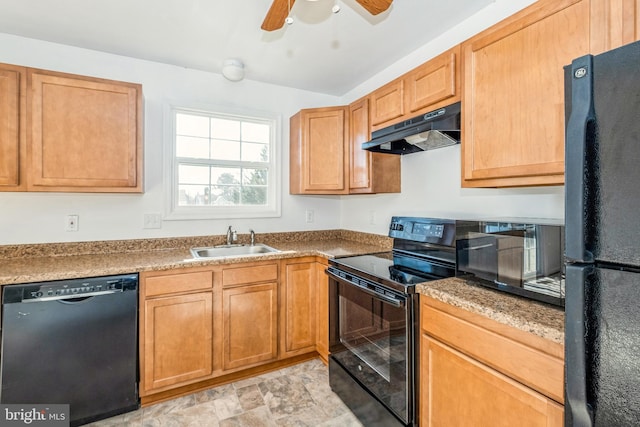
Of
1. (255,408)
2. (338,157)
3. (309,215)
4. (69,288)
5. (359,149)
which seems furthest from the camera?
(309,215)

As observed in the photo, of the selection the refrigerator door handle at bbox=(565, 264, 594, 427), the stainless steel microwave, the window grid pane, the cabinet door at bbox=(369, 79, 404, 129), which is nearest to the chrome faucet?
the window grid pane

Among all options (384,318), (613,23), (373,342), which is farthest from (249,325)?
(613,23)

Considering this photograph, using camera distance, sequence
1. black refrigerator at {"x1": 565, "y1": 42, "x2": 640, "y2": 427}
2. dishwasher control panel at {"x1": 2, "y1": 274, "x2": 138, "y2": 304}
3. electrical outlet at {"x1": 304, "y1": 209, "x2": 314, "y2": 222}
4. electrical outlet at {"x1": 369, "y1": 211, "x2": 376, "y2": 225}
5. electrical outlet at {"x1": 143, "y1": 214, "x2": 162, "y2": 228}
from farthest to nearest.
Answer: electrical outlet at {"x1": 304, "y1": 209, "x2": 314, "y2": 222}
electrical outlet at {"x1": 369, "y1": 211, "x2": 376, "y2": 225}
electrical outlet at {"x1": 143, "y1": 214, "x2": 162, "y2": 228}
dishwasher control panel at {"x1": 2, "y1": 274, "x2": 138, "y2": 304}
black refrigerator at {"x1": 565, "y1": 42, "x2": 640, "y2": 427}

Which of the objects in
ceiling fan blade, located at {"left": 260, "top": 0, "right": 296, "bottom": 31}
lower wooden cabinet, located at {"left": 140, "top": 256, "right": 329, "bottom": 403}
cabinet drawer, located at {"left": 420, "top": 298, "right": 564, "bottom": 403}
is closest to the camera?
cabinet drawer, located at {"left": 420, "top": 298, "right": 564, "bottom": 403}

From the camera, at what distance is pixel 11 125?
1811mm

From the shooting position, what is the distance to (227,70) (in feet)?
8.21

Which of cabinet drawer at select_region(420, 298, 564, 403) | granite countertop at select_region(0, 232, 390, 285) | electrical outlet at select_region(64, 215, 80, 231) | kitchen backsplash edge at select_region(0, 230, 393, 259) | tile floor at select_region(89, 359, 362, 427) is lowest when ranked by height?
tile floor at select_region(89, 359, 362, 427)

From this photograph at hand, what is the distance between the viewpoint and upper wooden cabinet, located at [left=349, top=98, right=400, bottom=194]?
242 cm

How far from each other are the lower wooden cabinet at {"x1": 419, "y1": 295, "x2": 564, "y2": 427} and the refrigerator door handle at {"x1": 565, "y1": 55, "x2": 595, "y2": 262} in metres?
0.42

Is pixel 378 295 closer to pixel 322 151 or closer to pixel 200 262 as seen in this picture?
pixel 200 262

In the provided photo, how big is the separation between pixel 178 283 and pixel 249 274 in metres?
0.46

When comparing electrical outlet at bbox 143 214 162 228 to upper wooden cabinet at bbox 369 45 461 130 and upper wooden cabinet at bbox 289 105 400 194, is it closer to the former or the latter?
upper wooden cabinet at bbox 289 105 400 194

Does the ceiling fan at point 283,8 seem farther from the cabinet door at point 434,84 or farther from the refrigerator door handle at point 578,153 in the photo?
the refrigerator door handle at point 578,153

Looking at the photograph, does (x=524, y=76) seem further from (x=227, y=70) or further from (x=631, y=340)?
(x=227, y=70)
